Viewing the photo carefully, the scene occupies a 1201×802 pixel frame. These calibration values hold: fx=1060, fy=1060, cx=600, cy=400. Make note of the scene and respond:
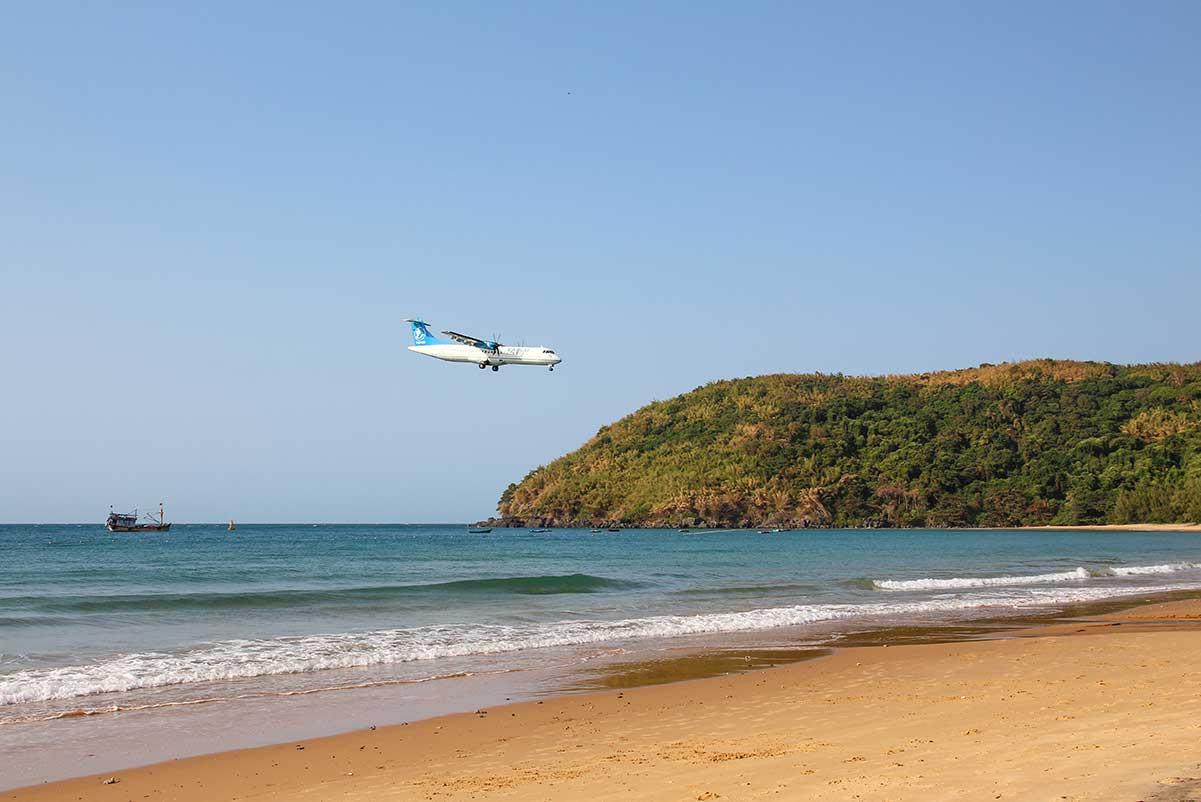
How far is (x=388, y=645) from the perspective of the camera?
19.5m

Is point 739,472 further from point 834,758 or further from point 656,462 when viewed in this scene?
point 834,758

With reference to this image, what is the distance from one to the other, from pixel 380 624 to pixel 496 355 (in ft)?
83.6

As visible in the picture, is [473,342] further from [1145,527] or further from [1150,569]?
[1145,527]

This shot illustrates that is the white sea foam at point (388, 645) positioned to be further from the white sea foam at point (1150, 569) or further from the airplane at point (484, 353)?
the airplane at point (484, 353)

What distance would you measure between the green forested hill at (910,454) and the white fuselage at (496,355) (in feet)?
261

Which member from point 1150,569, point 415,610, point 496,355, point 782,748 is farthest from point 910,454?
point 782,748

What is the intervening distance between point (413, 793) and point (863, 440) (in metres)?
134

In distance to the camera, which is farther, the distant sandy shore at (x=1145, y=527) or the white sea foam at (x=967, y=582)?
the distant sandy shore at (x=1145, y=527)

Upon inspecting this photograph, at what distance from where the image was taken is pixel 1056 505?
116062 mm

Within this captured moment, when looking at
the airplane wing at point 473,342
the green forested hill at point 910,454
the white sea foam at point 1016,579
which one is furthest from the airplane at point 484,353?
the green forested hill at point 910,454

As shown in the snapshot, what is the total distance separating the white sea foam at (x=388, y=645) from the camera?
15320 mm

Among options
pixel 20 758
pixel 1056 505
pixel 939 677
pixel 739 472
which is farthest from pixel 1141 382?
pixel 20 758

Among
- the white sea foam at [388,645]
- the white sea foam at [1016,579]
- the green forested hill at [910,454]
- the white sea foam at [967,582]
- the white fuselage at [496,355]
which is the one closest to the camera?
the white sea foam at [388,645]

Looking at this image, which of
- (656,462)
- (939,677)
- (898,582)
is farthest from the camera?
(656,462)
